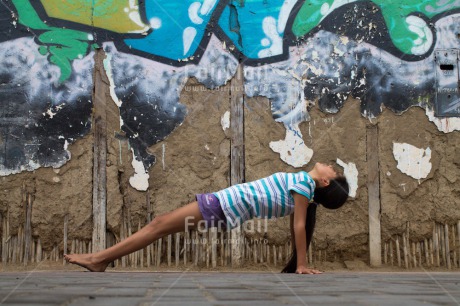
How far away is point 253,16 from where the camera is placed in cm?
617

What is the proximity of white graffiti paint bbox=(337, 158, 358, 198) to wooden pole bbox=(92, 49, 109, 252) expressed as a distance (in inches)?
91.6

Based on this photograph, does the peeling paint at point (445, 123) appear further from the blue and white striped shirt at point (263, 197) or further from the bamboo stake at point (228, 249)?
the blue and white striped shirt at point (263, 197)

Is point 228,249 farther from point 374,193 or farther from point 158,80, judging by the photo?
point 158,80

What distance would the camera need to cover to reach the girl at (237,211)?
4.00 meters

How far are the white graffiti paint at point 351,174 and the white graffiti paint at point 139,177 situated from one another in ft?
6.26

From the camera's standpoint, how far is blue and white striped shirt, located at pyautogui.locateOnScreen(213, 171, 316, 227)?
13.3 feet

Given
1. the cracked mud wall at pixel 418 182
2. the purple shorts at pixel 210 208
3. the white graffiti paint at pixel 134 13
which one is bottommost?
the purple shorts at pixel 210 208

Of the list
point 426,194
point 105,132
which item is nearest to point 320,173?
point 426,194

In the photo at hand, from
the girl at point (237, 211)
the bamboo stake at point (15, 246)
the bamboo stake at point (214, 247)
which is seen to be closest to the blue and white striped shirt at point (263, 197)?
the girl at point (237, 211)

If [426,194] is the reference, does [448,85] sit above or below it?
above

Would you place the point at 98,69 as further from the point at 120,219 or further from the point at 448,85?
the point at 448,85

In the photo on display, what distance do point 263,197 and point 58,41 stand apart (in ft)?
10.3

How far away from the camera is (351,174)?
235 inches

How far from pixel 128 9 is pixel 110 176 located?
171 cm
